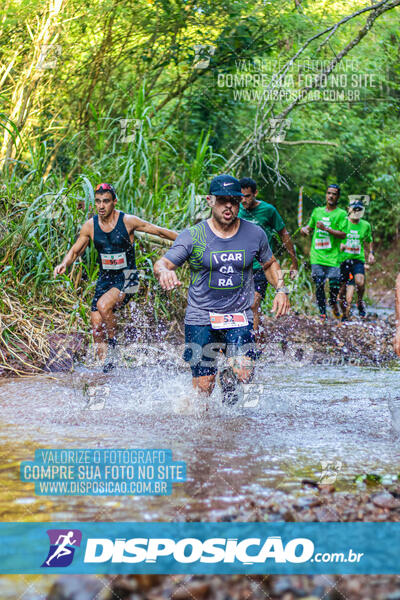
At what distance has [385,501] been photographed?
3.69 metres

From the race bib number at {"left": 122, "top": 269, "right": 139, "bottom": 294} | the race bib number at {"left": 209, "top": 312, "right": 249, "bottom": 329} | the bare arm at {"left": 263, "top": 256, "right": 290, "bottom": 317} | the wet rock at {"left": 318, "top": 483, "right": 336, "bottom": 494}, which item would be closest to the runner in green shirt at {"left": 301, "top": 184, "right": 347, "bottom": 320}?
the race bib number at {"left": 122, "top": 269, "right": 139, "bottom": 294}

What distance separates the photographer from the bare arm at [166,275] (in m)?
4.94

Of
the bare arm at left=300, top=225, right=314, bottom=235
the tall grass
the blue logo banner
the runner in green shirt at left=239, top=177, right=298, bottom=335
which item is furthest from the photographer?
the bare arm at left=300, top=225, right=314, bottom=235

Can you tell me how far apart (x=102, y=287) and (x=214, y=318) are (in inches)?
95.9

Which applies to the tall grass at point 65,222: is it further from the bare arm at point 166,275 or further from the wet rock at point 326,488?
the wet rock at point 326,488

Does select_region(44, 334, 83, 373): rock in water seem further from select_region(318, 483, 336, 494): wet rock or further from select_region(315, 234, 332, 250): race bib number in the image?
select_region(315, 234, 332, 250): race bib number

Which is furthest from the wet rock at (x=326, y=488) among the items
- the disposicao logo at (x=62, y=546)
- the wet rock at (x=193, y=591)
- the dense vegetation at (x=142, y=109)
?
the dense vegetation at (x=142, y=109)

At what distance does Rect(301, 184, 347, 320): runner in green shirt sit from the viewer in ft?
36.7

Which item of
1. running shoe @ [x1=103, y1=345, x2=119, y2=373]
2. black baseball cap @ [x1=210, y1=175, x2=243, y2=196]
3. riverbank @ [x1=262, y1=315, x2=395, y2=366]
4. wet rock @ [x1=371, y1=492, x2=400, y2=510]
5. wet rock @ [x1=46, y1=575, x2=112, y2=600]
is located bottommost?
riverbank @ [x1=262, y1=315, x2=395, y2=366]

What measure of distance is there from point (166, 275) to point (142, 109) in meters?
5.10

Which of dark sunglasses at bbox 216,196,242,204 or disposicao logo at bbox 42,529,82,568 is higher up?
dark sunglasses at bbox 216,196,242,204

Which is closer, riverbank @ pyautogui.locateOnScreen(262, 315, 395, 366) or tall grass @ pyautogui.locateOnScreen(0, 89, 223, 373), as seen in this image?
tall grass @ pyautogui.locateOnScreen(0, 89, 223, 373)

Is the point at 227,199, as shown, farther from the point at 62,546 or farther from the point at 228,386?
the point at 62,546

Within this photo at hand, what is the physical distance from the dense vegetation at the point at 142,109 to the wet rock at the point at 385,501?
4.62 metres
